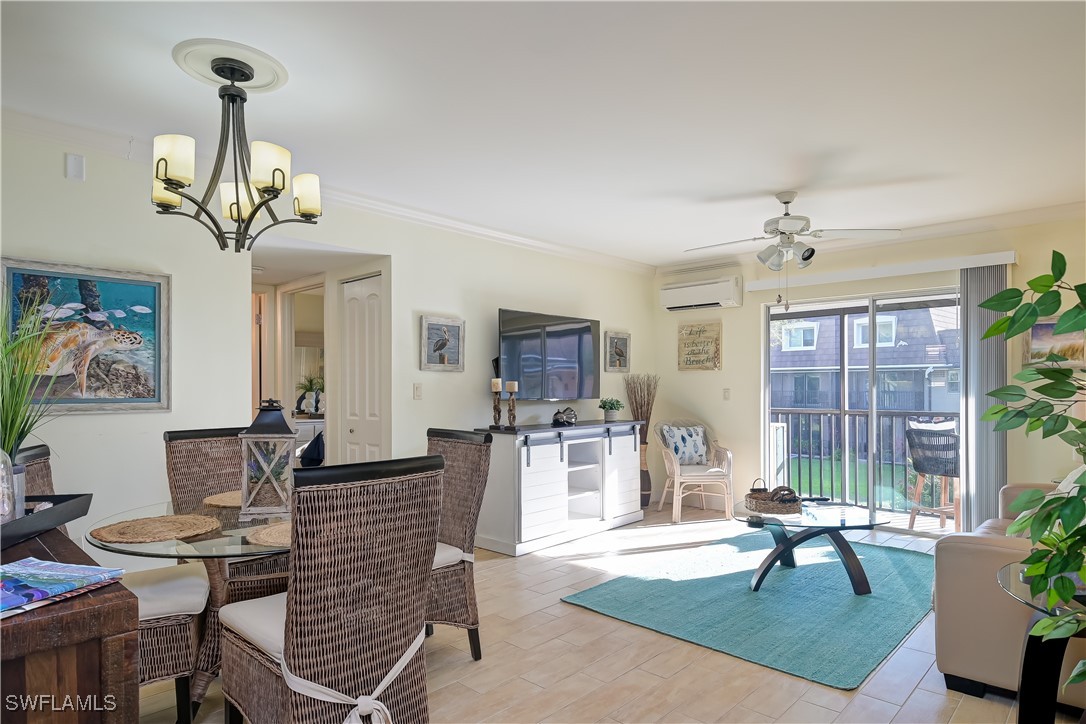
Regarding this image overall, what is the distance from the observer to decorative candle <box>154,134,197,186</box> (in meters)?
2.09

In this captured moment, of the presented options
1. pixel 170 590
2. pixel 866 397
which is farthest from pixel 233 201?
pixel 866 397

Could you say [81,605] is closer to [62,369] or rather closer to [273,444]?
[273,444]

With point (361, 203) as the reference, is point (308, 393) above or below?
below

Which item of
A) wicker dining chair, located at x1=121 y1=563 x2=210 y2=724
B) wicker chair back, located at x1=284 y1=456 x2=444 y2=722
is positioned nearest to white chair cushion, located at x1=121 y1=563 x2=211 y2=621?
wicker dining chair, located at x1=121 y1=563 x2=210 y2=724

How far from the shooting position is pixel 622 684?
2555mm

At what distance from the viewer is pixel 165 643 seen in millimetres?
2121

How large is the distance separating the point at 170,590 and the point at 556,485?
294 cm

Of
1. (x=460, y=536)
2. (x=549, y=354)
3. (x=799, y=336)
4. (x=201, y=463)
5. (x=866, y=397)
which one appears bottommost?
(x=460, y=536)

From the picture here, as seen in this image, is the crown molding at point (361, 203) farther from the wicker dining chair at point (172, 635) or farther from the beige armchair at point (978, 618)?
the beige armchair at point (978, 618)

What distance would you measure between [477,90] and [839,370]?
14.5 ft

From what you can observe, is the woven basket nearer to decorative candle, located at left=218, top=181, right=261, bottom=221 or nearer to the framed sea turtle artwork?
decorative candle, located at left=218, top=181, right=261, bottom=221

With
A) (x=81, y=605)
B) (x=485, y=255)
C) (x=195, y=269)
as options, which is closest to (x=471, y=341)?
(x=485, y=255)

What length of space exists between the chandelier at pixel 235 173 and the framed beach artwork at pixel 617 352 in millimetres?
3985

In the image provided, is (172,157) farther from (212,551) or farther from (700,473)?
(700,473)
